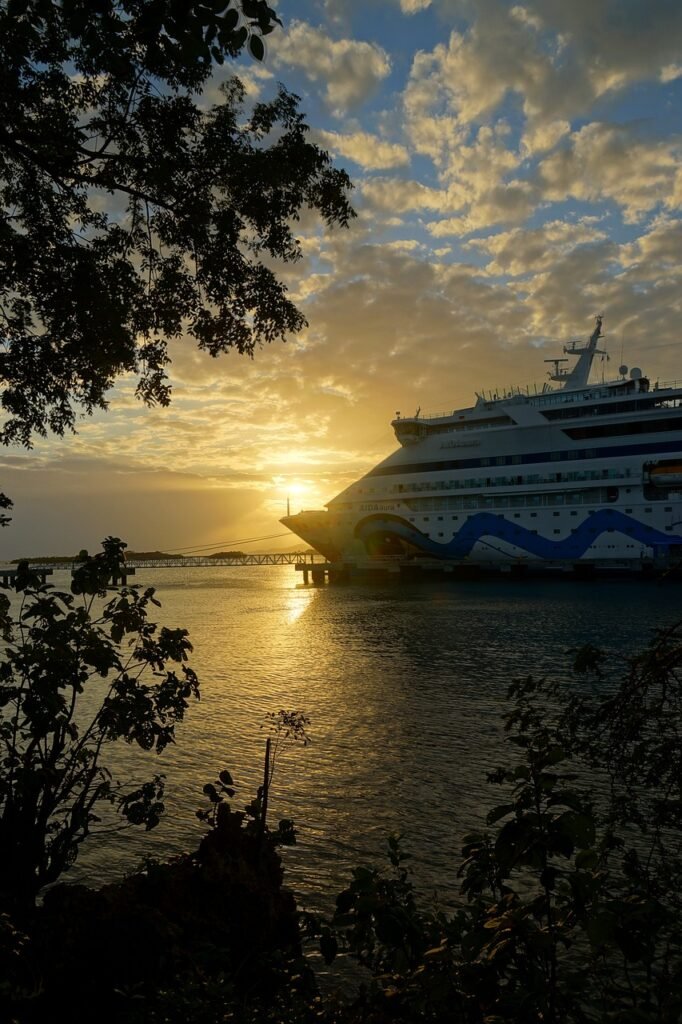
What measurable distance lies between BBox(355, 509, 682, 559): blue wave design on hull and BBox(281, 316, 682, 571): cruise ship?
0.10 m

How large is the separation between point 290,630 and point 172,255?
3301cm

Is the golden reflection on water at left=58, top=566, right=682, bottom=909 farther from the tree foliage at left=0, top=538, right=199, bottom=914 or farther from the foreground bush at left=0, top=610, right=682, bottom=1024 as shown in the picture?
the tree foliage at left=0, top=538, right=199, bottom=914

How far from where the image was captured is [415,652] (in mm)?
27500

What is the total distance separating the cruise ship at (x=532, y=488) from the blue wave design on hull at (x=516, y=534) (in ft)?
0.34

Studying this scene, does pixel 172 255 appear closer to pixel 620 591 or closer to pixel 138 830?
pixel 138 830

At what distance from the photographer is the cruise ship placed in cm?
5847

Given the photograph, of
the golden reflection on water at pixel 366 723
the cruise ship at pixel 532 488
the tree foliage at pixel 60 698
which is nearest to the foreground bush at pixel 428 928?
the tree foliage at pixel 60 698

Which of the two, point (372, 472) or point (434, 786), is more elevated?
point (372, 472)

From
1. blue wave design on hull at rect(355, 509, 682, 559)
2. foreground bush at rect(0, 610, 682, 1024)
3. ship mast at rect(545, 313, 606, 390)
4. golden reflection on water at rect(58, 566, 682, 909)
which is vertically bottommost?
golden reflection on water at rect(58, 566, 682, 909)

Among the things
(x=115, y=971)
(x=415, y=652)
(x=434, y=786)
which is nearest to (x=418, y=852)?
(x=434, y=786)

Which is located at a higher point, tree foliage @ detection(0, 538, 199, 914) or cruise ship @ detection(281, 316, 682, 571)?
cruise ship @ detection(281, 316, 682, 571)

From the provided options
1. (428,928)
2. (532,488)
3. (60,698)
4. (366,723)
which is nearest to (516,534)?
(532,488)

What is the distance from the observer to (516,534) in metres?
64.3

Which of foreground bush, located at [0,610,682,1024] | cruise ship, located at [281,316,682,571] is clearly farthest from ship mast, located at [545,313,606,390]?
foreground bush, located at [0,610,682,1024]
